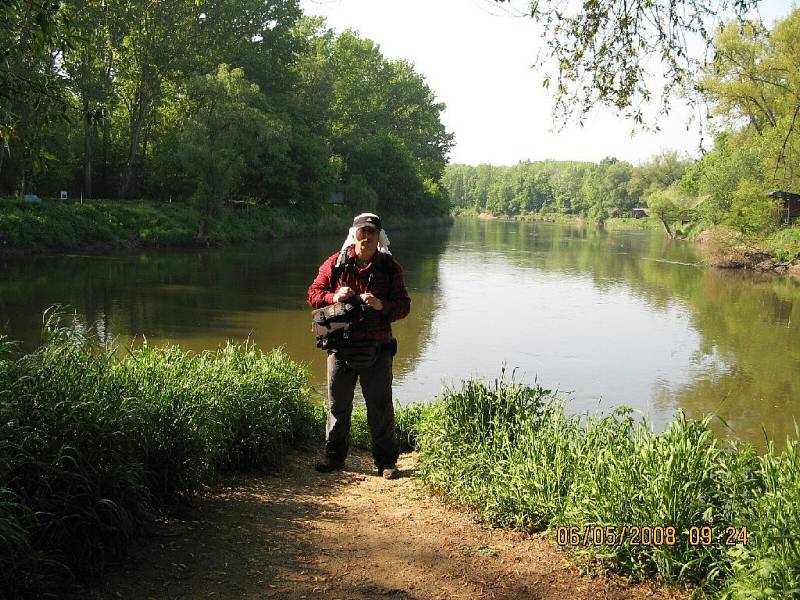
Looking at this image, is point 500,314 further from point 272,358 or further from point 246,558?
point 246,558

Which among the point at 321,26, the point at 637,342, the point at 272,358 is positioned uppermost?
the point at 321,26

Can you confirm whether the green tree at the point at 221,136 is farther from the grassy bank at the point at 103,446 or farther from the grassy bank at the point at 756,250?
the grassy bank at the point at 103,446

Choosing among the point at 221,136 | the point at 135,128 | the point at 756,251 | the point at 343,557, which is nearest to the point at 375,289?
the point at 343,557

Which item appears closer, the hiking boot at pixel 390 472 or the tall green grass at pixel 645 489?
the tall green grass at pixel 645 489

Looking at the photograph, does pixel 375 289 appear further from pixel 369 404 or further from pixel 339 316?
pixel 369 404

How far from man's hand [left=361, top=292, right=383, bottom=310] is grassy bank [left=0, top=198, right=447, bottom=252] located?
23.8 meters

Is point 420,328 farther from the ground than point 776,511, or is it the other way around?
point 776,511

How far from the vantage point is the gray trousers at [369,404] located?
5133 mm

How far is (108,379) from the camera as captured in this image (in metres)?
4.46

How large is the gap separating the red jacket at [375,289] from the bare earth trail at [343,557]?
4.07 feet

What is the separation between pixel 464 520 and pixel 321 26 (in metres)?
62.9

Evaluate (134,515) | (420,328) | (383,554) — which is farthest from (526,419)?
(420,328)
